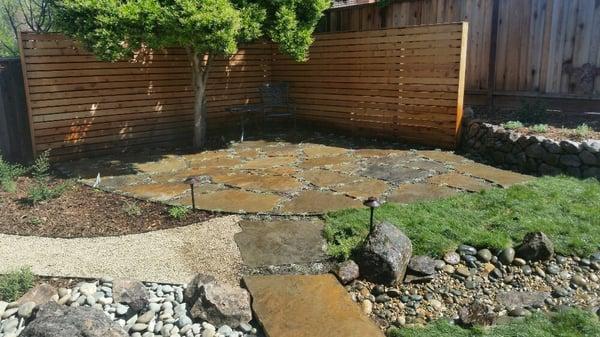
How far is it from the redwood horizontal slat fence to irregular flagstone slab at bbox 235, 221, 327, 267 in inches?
140

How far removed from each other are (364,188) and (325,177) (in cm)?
63

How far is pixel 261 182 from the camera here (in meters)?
5.49

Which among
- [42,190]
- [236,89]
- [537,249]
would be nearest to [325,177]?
[537,249]

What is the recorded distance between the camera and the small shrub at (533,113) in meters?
6.50

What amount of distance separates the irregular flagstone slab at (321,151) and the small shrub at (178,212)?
2555 millimetres

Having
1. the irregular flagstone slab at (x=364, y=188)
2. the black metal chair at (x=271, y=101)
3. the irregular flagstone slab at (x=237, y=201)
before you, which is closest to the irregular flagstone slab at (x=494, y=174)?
the irregular flagstone slab at (x=364, y=188)

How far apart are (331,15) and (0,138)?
5.91m

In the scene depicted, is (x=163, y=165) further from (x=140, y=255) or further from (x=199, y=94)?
(x=140, y=255)

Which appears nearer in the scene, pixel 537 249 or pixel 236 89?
pixel 537 249

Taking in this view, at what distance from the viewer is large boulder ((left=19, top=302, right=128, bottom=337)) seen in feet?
8.59

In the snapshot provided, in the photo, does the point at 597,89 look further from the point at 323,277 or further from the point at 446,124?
the point at 323,277

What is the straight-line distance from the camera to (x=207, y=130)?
27.5 feet

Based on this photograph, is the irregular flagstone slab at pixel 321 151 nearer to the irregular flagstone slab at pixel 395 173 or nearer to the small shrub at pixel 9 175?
the irregular flagstone slab at pixel 395 173

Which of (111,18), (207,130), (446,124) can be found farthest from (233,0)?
(446,124)
